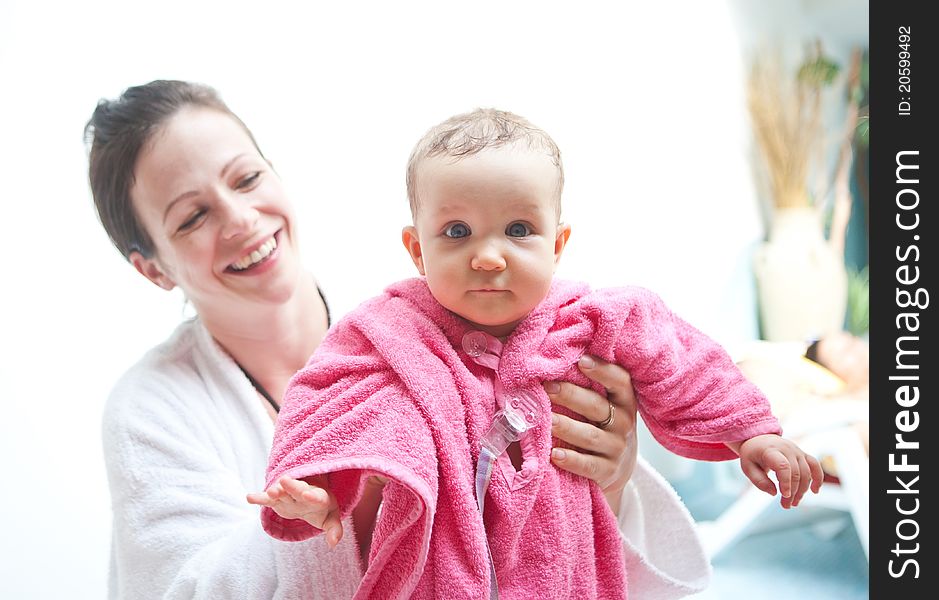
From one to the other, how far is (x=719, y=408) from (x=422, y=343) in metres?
0.33

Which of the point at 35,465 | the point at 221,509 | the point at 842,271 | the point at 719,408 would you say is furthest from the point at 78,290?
the point at 842,271

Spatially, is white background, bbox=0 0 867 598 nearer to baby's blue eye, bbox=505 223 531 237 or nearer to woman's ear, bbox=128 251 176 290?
woman's ear, bbox=128 251 176 290

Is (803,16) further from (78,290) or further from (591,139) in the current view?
(78,290)

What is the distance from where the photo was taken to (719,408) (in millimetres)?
869

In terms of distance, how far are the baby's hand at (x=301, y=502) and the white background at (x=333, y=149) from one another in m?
0.68

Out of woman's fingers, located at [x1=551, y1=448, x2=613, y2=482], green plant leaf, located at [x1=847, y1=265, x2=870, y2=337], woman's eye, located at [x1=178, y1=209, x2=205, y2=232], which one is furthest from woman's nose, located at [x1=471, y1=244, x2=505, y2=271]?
green plant leaf, located at [x1=847, y1=265, x2=870, y2=337]

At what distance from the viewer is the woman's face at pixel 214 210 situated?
1.03 metres

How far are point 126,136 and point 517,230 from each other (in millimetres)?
554

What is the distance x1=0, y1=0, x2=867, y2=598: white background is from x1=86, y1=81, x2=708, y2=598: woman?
194 mm

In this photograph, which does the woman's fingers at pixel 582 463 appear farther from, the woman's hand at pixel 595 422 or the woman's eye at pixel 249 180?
the woman's eye at pixel 249 180

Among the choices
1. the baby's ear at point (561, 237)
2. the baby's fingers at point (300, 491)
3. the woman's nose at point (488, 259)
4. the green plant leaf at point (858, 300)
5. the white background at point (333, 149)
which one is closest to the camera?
the baby's fingers at point (300, 491)

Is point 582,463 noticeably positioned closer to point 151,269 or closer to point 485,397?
point 485,397

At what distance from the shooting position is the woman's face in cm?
103

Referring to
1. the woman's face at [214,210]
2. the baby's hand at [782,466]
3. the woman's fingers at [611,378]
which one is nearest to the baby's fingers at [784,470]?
the baby's hand at [782,466]
